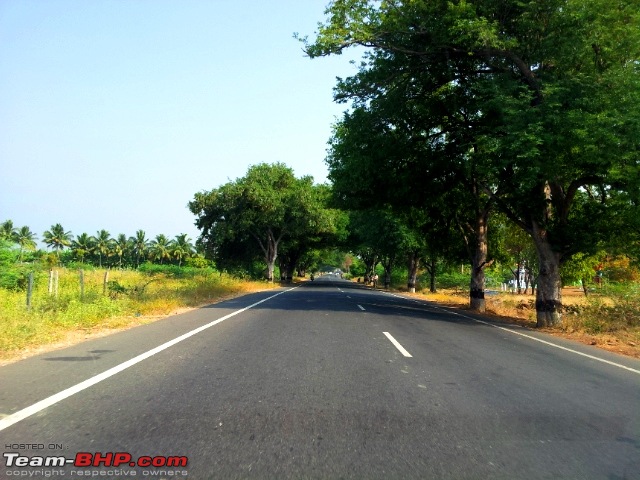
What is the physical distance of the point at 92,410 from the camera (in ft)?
17.6

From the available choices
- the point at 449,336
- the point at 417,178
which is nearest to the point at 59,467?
the point at 449,336

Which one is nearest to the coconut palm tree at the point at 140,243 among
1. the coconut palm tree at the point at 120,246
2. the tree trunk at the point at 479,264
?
the coconut palm tree at the point at 120,246

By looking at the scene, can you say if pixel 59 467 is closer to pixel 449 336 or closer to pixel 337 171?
pixel 449 336

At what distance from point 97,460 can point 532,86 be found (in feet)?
51.3

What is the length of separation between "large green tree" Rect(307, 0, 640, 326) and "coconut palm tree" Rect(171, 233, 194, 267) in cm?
9849

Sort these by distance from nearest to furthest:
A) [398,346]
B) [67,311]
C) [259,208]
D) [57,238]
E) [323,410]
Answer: [323,410] → [398,346] → [67,311] → [259,208] → [57,238]

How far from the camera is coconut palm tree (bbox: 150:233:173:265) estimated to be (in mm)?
108250

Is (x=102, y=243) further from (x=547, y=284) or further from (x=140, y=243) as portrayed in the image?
(x=547, y=284)

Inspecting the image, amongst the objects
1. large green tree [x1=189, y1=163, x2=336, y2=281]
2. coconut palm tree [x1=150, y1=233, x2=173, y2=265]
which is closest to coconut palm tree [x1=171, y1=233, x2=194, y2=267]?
coconut palm tree [x1=150, y1=233, x2=173, y2=265]

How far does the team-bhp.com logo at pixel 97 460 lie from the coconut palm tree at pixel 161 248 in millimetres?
108344

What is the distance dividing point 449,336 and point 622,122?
21.8 feet

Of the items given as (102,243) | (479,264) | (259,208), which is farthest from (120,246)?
(479,264)

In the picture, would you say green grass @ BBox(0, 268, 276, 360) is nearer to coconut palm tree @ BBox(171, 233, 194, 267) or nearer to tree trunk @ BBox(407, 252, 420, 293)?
tree trunk @ BBox(407, 252, 420, 293)

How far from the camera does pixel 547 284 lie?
1712 cm
